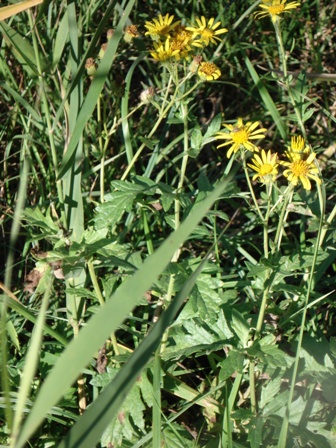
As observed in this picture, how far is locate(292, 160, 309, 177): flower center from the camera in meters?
1.33

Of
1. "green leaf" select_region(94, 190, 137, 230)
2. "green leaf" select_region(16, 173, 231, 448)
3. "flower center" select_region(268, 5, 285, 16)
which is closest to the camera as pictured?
"green leaf" select_region(16, 173, 231, 448)

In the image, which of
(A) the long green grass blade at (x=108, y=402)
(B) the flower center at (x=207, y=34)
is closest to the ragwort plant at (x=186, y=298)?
(B) the flower center at (x=207, y=34)

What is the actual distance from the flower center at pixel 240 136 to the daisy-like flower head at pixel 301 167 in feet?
0.34

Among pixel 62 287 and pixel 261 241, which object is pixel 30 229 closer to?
pixel 62 287

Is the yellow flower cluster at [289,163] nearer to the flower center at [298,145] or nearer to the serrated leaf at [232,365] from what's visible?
the flower center at [298,145]

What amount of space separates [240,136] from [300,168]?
0.16 meters

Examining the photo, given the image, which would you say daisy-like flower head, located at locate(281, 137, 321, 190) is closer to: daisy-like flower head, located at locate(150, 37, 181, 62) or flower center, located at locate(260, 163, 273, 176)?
flower center, located at locate(260, 163, 273, 176)

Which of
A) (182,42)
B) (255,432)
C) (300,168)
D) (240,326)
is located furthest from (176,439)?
(182,42)

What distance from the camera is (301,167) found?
135 centimetres

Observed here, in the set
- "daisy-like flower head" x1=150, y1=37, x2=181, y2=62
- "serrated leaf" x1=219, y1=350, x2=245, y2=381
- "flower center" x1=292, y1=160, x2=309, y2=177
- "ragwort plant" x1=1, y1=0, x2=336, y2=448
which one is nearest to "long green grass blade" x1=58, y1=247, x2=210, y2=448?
"ragwort plant" x1=1, y1=0, x2=336, y2=448

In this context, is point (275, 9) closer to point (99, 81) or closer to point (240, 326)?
point (99, 81)

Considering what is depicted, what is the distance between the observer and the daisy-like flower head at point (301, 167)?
1.32 meters

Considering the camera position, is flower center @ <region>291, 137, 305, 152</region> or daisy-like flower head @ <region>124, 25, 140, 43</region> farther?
daisy-like flower head @ <region>124, 25, 140, 43</region>

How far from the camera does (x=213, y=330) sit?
1.47 meters
